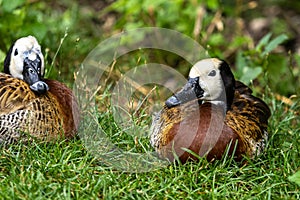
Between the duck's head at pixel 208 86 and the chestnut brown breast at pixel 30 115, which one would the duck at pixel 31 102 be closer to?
the chestnut brown breast at pixel 30 115

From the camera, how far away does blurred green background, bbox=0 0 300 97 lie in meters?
5.64

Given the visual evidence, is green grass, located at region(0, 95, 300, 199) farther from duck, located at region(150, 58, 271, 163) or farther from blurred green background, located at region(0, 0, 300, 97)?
blurred green background, located at region(0, 0, 300, 97)

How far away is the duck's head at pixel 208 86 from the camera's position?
4328 millimetres

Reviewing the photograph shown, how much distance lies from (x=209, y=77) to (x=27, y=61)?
1.28 metres

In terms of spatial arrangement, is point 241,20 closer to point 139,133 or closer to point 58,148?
point 139,133

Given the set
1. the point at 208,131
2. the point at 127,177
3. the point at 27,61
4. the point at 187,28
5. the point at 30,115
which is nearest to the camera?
the point at 127,177

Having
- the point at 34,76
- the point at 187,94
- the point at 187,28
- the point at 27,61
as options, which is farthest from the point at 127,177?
the point at 187,28

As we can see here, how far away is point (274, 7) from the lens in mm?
8141

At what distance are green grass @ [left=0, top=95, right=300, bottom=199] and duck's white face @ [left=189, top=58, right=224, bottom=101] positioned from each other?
1.68 feet

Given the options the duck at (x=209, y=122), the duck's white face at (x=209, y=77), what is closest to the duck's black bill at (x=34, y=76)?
the duck at (x=209, y=122)

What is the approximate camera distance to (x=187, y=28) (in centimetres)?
703

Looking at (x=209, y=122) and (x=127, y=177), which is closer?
(x=127, y=177)

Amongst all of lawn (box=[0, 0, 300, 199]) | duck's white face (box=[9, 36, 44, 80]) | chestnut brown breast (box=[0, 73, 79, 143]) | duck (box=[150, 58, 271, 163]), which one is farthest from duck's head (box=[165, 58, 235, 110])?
duck's white face (box=[9, 36, 44, 80])

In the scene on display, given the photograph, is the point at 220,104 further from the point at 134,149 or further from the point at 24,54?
the point at 24,54
